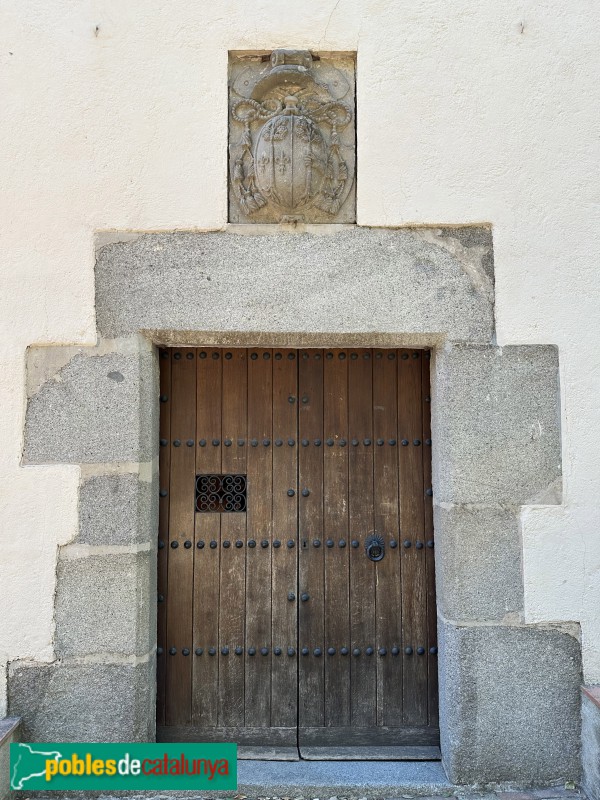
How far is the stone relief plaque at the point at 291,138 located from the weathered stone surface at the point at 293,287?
151mm

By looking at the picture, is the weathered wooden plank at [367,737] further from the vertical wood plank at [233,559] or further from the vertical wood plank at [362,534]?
the vertical wood plank at [233,559]

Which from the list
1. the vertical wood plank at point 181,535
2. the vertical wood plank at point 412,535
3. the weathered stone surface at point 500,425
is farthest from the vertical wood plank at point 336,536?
the vertical wood plank at point 181,535

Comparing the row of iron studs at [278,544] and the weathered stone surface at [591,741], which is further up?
the row of iron studs at [278,544]

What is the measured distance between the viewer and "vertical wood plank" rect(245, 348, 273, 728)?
9.16ft

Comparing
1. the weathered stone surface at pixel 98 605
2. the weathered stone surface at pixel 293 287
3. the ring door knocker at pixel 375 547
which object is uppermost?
the weathered stone surface at pixel 293 287

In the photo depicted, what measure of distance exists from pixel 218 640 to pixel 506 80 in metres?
Answer: 2.45

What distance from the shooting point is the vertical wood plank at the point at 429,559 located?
2.79 metres

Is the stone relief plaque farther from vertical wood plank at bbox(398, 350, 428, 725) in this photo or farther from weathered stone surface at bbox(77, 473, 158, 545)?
weathered stone surface at bbox(77, 473, 158, 545)

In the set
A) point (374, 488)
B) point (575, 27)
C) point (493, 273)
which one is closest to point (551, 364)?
point (493, 273)

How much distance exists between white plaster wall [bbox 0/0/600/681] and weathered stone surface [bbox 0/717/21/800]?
1158mm

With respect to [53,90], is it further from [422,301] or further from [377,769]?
[377,769]

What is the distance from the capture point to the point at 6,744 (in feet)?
7.82

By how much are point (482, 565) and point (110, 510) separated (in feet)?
4.54

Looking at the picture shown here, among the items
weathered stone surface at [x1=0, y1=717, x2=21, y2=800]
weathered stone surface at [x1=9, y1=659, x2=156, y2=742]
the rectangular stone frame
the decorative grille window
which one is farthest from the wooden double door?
weathered stone surface at [x1=0, y1=717, x2=21, y2=800]
